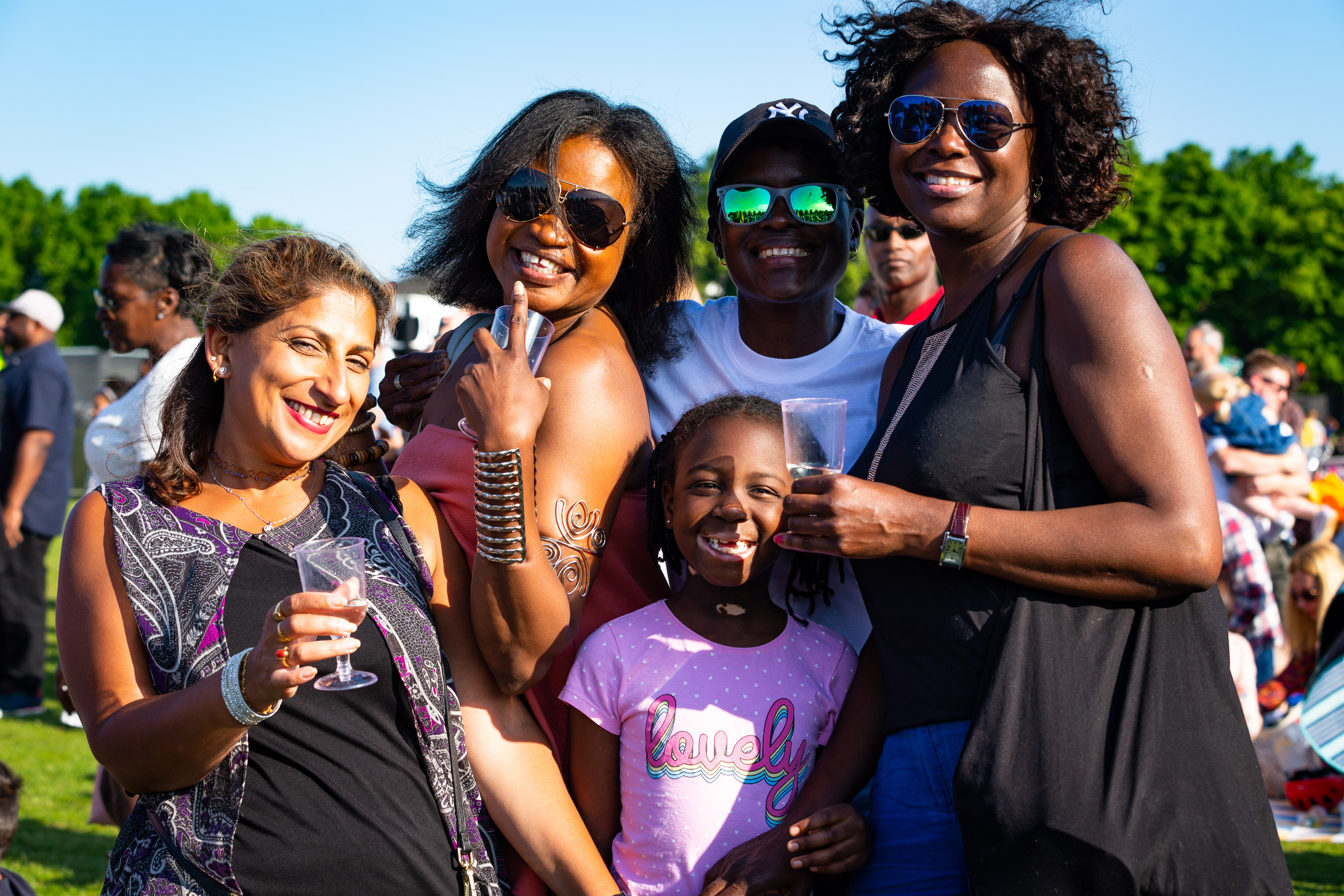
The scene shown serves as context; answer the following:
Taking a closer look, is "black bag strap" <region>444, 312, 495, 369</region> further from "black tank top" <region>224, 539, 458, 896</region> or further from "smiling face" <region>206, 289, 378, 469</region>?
"black tank top" <region>224, 539, 458, 896</region>

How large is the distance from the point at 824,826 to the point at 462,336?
72.1 inches

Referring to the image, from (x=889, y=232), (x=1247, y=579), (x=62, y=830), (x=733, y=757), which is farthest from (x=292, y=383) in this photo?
(x=1247, y=579)

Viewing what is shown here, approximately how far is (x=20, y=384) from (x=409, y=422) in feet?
25.8

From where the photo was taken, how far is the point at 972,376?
232 cm

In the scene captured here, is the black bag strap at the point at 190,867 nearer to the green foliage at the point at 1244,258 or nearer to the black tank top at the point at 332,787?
the black tank top at the point at 332,787

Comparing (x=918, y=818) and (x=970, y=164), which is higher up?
(x=970, y=164)

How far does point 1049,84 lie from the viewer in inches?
101

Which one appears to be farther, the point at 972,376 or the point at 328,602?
the point at 972,376

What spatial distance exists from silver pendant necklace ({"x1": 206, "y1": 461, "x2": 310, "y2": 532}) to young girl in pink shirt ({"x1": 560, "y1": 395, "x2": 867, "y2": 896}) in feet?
2.62

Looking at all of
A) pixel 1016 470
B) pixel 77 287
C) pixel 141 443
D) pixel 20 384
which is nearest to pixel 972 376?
pixel 1016 470

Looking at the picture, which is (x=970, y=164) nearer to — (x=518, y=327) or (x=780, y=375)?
(x=780, y=375)

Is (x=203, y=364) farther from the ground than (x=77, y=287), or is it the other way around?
(x=77, y=287)

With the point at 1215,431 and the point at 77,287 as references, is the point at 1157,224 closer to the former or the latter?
the point at 1215,431

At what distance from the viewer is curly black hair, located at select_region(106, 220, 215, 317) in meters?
5.76
